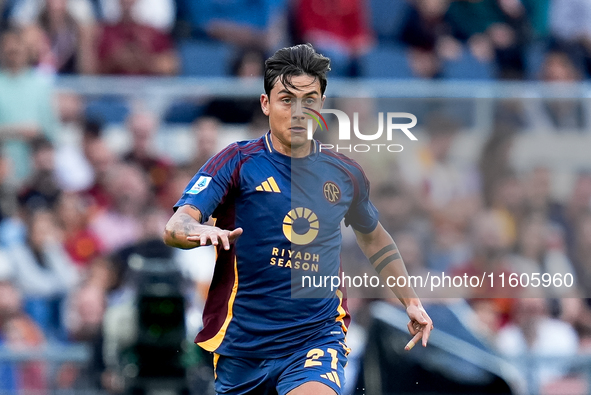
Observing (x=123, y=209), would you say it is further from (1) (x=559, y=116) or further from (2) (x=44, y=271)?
(1) (x=559, y=116)

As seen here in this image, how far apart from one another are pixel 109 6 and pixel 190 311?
13.9 feet

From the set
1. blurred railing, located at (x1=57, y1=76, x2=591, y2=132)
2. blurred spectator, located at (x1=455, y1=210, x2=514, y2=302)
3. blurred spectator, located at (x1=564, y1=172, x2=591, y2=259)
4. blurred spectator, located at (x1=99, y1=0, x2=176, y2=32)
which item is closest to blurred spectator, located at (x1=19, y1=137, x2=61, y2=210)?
blurred railing, located at (x1=57, y1=76, x2=591, y2=132)

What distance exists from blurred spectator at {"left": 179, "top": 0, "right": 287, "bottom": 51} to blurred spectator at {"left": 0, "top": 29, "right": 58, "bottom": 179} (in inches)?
82.7

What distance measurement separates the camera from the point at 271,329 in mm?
4809

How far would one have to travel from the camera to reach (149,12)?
10.5 m

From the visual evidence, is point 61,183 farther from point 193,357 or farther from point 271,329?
point 271,329

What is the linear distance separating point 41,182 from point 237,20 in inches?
121

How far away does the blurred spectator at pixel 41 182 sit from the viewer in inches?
352

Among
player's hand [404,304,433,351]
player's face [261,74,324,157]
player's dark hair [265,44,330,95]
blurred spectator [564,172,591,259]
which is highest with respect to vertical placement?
blurred spectator [564,172,591,259]

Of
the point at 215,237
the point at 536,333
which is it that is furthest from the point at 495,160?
the point at 215,237

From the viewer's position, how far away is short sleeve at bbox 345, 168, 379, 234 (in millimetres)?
5227

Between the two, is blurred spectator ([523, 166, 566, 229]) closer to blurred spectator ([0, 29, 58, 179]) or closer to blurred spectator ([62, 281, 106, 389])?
blurred spectator ([62, 281, 106, 389])

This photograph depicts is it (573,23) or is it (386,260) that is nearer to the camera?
(386,260)

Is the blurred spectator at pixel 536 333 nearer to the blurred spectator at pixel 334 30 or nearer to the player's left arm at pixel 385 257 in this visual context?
the blurred spectator at pixel 334 30
